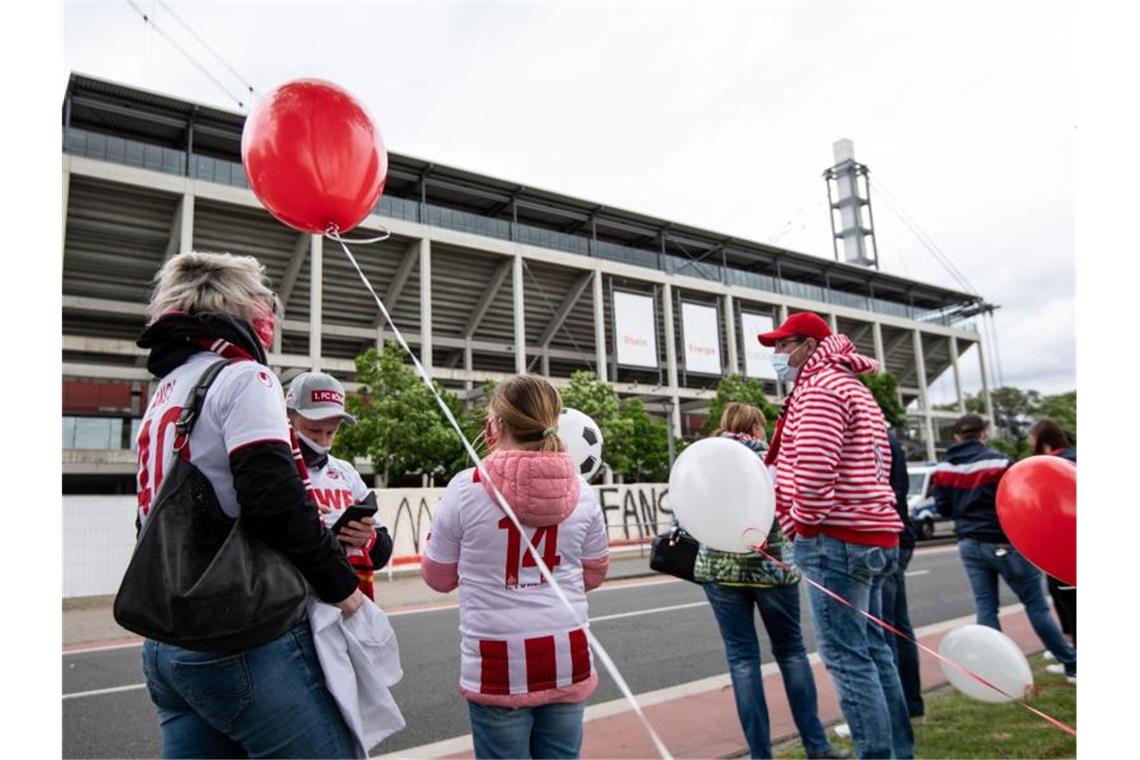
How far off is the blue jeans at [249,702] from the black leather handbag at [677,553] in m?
1.78

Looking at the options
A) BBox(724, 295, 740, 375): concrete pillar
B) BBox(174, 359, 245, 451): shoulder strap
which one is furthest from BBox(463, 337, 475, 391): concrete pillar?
BBox(174, 359, 245, 451): shoulder strap

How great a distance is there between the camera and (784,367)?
3.19 meters

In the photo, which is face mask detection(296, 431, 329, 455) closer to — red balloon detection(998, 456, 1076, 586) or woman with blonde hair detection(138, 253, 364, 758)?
woman with blonde hair detection(138, 253, 364, 758)

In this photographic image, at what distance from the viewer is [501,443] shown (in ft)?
7.10

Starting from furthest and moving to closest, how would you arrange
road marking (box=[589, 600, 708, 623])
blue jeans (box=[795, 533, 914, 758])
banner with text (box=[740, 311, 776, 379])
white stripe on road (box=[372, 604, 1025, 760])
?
banner with text (box=[740, 311, 776, 379])
road marking (box=[589, 600, 708, 623])
white stripe on road (box=[372, 604, 1025, 760])
blue jeans (box=[795, 533, 914, 758])

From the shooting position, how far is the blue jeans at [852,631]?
2658mm

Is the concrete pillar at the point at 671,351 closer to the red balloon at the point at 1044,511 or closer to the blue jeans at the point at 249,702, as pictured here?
the red balloon at the point at 1044,511

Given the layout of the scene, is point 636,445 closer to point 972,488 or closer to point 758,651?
point 972,488

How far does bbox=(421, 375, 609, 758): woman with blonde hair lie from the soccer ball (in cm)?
103

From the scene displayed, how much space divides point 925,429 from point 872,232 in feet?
72.2

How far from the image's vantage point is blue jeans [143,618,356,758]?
1.51 meters

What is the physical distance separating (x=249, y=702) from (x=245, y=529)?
0.35 meters
